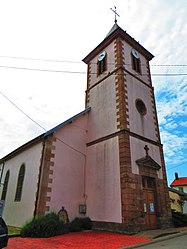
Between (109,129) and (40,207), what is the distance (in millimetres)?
5219

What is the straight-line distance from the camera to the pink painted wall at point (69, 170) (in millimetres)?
9898

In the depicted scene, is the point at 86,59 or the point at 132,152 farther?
the point at 86,59

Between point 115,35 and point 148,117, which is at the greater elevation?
point 115,35

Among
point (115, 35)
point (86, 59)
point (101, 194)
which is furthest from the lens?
point (86, 59)

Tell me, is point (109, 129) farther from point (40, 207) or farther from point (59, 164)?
point (40, 207)

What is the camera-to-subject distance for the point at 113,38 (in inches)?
566

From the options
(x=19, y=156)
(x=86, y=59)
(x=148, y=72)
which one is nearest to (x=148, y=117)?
(x=148, y=72)

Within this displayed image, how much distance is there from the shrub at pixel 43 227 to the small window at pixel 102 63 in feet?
32.7

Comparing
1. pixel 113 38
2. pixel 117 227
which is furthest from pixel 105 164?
pixel 113 38

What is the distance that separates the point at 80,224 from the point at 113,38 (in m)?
11.9

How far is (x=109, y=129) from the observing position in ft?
37.3

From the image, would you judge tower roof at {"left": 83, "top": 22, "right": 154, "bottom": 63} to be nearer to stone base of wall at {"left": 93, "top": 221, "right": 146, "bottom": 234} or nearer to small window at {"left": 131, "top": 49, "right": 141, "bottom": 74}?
small window at {"left": 131, "top": 49, "right": 141, "bottom": 74}

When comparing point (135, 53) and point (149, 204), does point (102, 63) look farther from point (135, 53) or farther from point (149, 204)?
point (149, 204)

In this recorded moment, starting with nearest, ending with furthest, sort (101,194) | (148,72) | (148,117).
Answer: (101,194) → (148,117) → (148,72)
